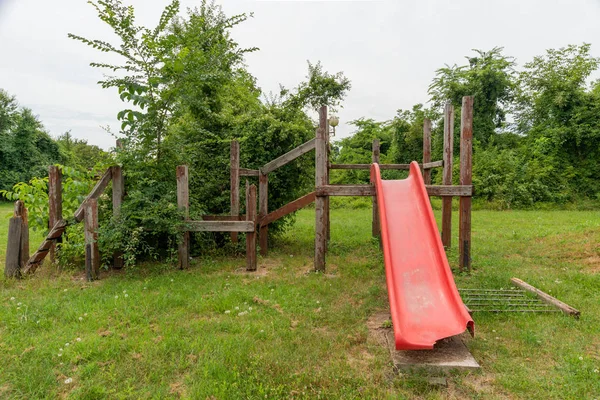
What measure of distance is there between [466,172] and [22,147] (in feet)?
94.2

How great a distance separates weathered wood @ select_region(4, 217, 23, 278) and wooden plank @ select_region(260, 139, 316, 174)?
4.04 m

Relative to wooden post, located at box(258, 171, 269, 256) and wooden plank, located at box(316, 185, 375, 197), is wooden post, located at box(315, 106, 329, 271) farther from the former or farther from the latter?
wooden post, located at box(258, 171, 269, 256)

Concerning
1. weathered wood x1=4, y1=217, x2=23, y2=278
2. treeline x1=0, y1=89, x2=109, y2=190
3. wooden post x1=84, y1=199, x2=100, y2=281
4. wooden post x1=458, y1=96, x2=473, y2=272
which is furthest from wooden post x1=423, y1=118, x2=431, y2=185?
treeline x1=0, y1=89, x2=109, y2=190

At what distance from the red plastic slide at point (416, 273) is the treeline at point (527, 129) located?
13.6 m

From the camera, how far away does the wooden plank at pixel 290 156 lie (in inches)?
273

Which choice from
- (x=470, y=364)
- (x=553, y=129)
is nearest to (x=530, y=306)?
(x=470, y=364)

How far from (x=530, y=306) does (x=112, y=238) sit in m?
5.47

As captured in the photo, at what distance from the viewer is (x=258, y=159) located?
820 centimetres

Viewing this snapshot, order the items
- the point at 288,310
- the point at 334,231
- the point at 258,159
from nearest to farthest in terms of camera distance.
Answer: the point at 288,310 → the point at 258,159 → the point at 334,231

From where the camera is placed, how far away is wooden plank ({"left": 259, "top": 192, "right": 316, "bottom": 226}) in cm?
688

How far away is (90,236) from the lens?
18.3 ft

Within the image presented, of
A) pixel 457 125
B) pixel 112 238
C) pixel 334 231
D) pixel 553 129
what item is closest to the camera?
pixel 112 238

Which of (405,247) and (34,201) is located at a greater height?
(34,201)

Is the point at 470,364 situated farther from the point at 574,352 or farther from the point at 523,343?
the point at 574,352
